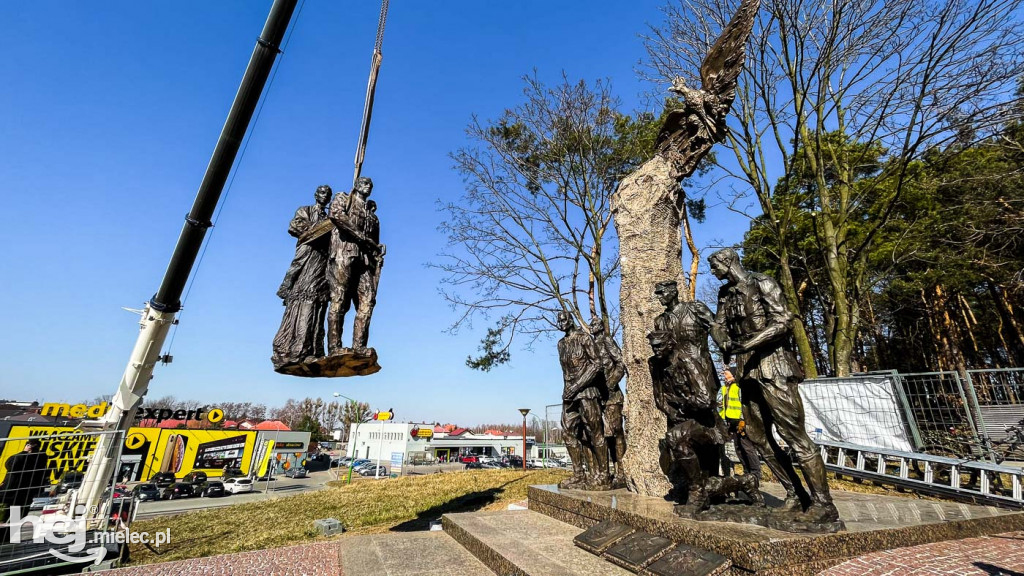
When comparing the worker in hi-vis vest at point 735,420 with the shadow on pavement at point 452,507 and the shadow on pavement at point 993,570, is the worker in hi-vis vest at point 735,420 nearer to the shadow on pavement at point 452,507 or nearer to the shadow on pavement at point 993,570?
the shadow on pavement at point 993,570

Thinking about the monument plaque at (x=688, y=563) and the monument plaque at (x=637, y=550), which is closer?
the monument plaque at (x=688, y=563)

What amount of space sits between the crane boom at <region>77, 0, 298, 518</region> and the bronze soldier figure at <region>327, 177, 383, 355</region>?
1.52m

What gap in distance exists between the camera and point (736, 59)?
661 cm

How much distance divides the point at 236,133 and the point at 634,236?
5322 mm

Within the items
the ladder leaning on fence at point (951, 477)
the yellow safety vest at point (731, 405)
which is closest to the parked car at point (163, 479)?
the yellow safety vest at point (731, 405)

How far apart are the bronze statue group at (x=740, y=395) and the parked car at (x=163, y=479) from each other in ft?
73.3

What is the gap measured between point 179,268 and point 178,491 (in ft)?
56.7

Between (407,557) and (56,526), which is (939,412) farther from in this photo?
(56,526)

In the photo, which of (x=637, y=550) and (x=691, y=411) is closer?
(x=637, y=550)

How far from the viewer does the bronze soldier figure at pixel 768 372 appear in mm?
3418

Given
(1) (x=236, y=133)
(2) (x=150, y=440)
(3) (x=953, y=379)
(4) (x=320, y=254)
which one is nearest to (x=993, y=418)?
(3) (x=953, y=379)

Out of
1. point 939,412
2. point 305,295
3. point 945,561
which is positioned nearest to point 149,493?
point 305,295

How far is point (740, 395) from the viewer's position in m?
3.94

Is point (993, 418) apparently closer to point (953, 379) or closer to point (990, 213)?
point (953, 379)
